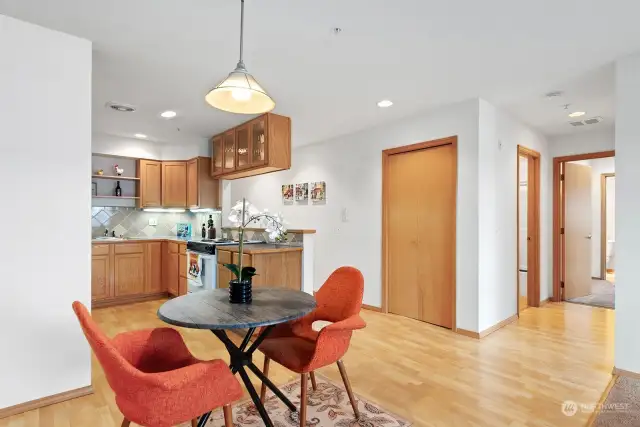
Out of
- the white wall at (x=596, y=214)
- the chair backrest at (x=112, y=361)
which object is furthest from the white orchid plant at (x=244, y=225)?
the white wall at (x=596, y=214)

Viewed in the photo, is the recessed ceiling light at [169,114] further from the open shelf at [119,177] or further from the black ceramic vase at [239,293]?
the black ceramic vase at [239,293]

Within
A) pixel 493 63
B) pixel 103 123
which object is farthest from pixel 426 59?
pixel 103 123

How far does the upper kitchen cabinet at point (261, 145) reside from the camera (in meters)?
4.04

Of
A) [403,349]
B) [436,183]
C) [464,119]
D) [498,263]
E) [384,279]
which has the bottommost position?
[403,349]

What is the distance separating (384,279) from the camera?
4.49m

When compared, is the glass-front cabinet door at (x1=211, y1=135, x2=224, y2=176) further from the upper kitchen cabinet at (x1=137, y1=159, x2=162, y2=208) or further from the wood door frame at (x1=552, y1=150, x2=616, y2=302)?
the wood door frame at (x1=552, y1=150, x2=616, y2=302)

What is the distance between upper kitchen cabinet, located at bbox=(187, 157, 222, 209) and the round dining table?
11.6ft

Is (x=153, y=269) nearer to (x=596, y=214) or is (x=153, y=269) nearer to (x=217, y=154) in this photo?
(x=217, y=154)

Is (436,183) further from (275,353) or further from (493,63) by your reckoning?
(275,353)

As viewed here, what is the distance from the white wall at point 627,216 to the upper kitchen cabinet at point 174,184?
5.33 meters

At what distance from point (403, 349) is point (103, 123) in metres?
4.36

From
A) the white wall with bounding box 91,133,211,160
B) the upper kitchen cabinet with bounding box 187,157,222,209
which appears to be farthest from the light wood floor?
the white wall with bounding box 91,133,211,160

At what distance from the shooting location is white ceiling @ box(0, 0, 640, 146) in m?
2.10

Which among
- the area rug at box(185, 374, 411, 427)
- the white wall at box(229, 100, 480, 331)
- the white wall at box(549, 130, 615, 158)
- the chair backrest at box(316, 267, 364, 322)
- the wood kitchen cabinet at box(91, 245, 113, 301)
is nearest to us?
the area rug at box(185, 374, 411, 427)
